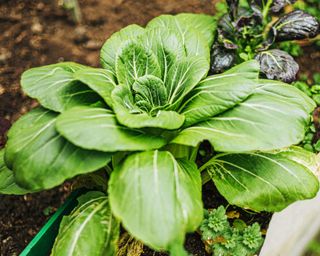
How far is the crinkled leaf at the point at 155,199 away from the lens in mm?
Result: 973

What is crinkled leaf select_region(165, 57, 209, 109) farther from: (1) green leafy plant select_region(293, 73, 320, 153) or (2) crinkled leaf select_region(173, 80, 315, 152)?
(1) green leafy plant select_region(293, 73, 320, 153)

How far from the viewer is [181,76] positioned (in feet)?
4.34

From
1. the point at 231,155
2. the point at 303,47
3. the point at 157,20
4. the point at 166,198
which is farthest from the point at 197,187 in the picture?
the point at 303,47

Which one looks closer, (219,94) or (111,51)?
(219,94)

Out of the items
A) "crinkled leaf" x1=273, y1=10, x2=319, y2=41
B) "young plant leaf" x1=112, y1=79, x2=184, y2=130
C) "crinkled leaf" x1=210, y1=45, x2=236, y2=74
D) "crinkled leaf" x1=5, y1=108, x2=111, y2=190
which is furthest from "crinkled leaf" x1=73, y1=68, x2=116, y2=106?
"crinkled leaf" x1=273, y1=10, x2=319, y2=41

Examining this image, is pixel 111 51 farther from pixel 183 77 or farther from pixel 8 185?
pixel 8 185

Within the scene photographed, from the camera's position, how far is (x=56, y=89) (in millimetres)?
1220

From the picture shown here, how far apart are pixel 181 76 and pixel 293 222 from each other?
2.64ft

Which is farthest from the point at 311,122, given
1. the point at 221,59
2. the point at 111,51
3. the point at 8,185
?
the point at 8,185

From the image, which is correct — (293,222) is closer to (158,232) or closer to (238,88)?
(238,88)

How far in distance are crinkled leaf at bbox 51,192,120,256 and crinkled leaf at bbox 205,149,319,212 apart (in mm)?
378

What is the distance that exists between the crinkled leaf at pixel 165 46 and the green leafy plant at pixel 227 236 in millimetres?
491

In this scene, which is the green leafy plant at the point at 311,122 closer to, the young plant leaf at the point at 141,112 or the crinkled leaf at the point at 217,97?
the crinkled leaf at the point at 217,97

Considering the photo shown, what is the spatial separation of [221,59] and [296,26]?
0.35 meters
